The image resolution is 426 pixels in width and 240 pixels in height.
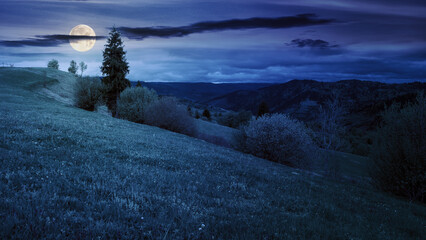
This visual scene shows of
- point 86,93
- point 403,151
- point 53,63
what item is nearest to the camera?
point 403,151

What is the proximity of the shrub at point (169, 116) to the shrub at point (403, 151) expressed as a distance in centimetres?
3550

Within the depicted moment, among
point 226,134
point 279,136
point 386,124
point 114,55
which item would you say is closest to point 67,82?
point 114,55

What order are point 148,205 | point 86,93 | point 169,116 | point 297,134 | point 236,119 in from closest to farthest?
1. point 148,205
2. point 297,134
3. point 169,116
4. point 86,93
5. point 236,119

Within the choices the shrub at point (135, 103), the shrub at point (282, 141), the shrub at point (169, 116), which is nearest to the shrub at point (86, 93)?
the shrub at point (135, 103)

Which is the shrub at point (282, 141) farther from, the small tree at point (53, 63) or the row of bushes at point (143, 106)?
the small tree at point (53, 63)

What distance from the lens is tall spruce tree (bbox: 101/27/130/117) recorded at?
6169 centimetres

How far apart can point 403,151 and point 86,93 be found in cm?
5697

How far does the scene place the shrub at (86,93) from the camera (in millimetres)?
55156

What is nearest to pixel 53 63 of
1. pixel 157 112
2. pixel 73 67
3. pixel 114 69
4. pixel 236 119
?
pixel 73 67

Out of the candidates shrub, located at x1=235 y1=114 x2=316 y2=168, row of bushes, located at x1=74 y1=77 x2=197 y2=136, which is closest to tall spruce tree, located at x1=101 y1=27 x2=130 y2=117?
row of bushes, located at x1=74 y1=77 x2=197 y2=136

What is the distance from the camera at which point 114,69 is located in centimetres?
6200

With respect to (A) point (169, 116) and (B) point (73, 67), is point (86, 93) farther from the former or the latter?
(B) point (73, 67)

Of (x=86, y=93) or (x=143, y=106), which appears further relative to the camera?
(x=86, y=93)

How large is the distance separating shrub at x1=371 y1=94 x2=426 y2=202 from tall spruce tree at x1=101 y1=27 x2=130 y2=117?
57.1 m
